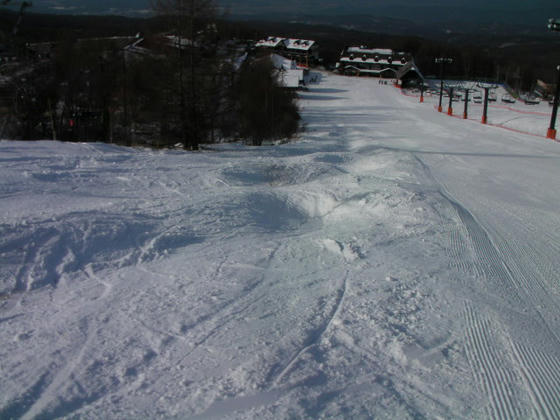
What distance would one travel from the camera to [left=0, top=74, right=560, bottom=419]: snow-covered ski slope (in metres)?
3.18

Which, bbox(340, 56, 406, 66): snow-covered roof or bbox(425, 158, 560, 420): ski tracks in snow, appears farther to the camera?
bbox(340, 56, 406, 66): snow-covered roof

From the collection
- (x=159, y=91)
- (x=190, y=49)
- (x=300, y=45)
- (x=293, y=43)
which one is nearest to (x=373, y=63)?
(x=300, y=45)

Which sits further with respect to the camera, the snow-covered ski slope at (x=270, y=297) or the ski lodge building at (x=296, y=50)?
the ski lodge building at (x=296, y=50)

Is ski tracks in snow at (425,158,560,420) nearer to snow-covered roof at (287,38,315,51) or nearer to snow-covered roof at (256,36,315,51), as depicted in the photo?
snow-covered roof at (256,36,315,51)

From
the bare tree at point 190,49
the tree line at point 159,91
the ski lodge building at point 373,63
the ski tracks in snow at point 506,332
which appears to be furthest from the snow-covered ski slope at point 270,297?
the ski lodge building at point 373,63

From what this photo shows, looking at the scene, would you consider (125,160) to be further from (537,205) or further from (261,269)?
(537,205)

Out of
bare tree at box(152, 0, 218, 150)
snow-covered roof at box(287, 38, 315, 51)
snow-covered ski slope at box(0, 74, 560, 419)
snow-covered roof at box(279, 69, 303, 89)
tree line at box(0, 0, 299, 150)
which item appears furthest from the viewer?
snow-covered roof at box(287, 38, 315, 51)

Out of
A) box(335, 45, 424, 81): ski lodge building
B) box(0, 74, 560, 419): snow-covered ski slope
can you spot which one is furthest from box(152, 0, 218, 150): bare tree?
box(335, 45, 424, 81): ski lodge building

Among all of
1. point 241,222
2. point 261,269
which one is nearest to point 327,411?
→ point 261,269

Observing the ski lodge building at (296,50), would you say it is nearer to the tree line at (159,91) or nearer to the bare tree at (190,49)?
the tree line at (159,91)

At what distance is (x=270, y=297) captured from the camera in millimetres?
4539

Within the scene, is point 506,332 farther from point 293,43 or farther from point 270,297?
point 293,43

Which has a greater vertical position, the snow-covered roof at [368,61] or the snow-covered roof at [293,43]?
the snow-covered roof at [293,43]

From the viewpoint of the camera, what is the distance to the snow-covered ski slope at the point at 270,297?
318 centimetres
